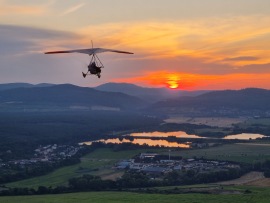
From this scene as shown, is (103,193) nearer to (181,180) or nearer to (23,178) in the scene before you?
(181,180)

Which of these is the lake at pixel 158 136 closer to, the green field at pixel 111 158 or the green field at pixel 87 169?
the green field at pixel 111 158

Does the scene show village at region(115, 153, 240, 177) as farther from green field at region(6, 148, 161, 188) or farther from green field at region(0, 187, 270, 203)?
green field at region(0, 187, 270, 203)

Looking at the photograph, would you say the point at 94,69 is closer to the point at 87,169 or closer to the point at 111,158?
the point at 87,169

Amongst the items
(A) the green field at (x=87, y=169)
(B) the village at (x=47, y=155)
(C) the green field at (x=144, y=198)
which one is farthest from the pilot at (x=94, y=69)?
(B) the village at (x=47, y=155)

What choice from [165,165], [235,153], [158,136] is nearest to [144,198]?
[165,165]

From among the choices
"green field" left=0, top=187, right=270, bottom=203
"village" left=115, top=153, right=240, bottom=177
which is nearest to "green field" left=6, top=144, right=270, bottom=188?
"village" left=115, top=153, right=240, bottom=177

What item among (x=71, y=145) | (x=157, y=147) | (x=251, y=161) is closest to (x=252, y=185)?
(x=251, y=161)
